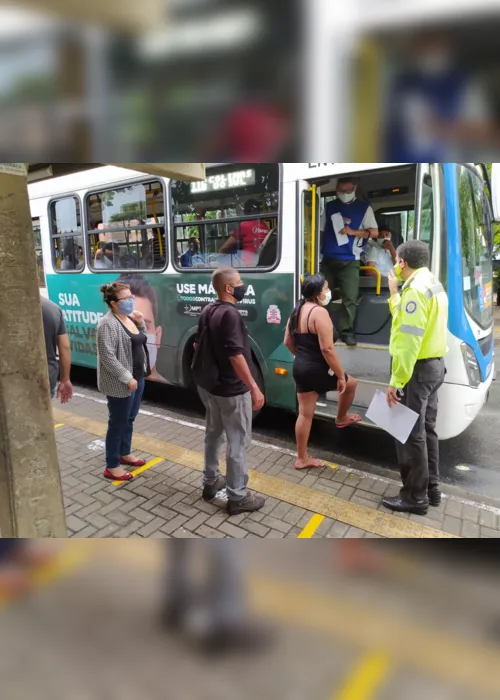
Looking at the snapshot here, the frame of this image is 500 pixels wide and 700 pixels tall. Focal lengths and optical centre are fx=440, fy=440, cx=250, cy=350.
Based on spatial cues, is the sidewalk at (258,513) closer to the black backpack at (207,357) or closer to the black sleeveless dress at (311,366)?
the black sleeveless dress at (311,366)

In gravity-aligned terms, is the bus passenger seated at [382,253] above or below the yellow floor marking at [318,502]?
above

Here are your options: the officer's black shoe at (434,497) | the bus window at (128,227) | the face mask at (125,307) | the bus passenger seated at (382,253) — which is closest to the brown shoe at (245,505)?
the officer's black shoe at (434,497)

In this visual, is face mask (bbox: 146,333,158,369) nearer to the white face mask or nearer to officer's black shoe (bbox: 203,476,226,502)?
officer's black shoe (bbox: 203,476,226,502)

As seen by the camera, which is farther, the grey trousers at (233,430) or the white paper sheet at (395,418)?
the grey trousers at (233,430)

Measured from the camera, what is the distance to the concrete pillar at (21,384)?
6.40 ft

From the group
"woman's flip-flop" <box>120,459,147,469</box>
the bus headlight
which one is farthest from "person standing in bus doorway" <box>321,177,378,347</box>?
"woman's flip-flop" <box>120,459,147,469</box>

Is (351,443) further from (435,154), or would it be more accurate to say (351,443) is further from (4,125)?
(4,125)

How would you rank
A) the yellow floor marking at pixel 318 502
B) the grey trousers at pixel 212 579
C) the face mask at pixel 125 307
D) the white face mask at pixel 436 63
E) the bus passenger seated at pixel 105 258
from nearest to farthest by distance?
the white face mask at pixel 436 63 < the grey trousers at pixel 212 579 < the yellow floor marking at pixel 318 502 < the face mask at pixel 125 307 < the bus passenger seated at pixel 105 258

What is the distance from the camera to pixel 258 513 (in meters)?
3.31

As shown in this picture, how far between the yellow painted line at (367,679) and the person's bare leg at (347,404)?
2.84m

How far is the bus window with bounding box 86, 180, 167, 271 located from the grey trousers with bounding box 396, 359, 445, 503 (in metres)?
3.11

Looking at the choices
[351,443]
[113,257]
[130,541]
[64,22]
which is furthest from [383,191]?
[130,541]

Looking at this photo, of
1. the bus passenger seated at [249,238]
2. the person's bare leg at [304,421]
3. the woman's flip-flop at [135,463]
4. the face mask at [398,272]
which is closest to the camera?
the face mask at [398,272]

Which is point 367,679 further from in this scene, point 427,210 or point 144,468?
point 427,210
